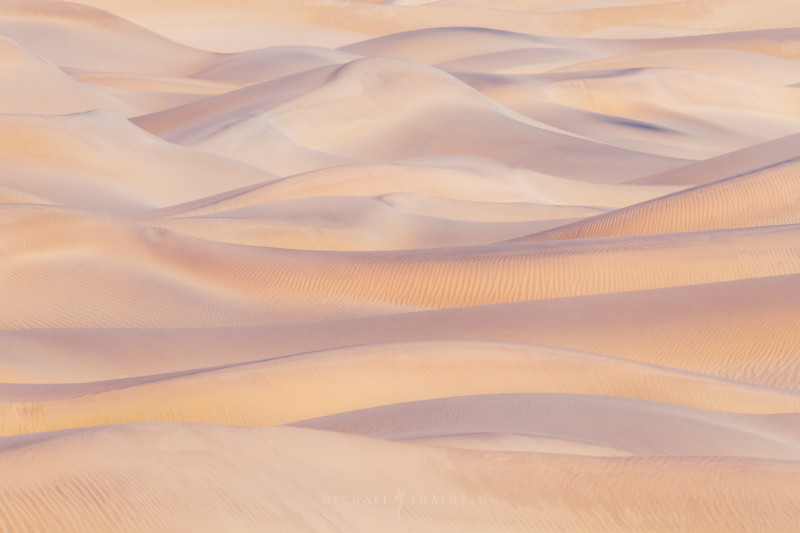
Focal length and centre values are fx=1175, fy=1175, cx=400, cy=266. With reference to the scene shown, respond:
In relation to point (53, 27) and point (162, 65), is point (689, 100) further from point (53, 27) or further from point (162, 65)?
point (53, 27)

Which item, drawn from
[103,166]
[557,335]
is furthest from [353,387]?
[103,166]

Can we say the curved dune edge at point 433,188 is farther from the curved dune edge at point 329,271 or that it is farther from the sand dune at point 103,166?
the curved dune edge at point 329,271

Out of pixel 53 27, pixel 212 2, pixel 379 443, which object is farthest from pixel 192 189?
pixel 212 2

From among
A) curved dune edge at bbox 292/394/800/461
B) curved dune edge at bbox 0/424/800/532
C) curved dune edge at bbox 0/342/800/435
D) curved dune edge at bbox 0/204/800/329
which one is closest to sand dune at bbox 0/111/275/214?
curved dune edge at bbox 0/204/800/329

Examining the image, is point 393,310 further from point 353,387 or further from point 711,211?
point 711,211

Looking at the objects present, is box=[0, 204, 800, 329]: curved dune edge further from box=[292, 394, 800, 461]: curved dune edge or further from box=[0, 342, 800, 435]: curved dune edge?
box=[292, 394, 800, 461]: curved dune edge

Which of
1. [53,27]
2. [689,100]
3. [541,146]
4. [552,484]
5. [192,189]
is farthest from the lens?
[53,27]
